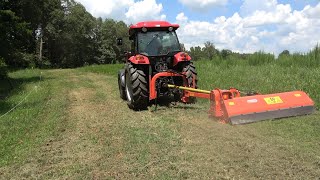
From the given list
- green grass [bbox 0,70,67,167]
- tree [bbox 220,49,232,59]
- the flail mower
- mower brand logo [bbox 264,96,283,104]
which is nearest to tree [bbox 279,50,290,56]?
tree [bbox 220,49,232,59]

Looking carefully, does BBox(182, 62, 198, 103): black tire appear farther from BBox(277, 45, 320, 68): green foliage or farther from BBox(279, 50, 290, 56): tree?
BBox(279, 50, 290, 56): tree

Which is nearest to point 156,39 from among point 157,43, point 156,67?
point 157,43

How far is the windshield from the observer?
9.38m

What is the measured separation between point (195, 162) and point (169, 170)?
1.38 ft

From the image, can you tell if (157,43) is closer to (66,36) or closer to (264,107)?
(264,107)

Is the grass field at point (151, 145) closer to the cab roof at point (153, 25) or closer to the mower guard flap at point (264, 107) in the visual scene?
the mower guard flap at point (264, 107)

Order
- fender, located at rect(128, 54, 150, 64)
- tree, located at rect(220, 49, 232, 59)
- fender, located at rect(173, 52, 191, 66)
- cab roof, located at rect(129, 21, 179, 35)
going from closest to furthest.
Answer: fender, located at rect(128, 54, 150, 64) < fender, located at rect(173, 52, 191, 66) < cab roof, located at rect(129, 21, 179, 35) < tree, located at rect(220, 49, 232, 59)

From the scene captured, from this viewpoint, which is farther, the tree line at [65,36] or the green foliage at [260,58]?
the tree line at [65,36]

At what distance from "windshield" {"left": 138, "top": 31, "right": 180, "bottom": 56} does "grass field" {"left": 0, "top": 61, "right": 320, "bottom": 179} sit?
1547mm

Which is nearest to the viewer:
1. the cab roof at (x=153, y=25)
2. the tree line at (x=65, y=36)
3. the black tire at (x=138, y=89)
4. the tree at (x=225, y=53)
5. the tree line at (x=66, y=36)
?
the black tire at (x=138, y=89)

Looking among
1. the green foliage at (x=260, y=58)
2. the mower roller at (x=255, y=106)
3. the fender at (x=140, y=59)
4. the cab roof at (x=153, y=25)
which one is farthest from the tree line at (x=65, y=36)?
the mower roller at (x=255, y=106)

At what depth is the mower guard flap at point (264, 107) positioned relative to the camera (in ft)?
21.9

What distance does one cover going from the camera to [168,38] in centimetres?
958

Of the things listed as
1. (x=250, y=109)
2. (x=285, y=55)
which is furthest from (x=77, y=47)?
(x=250, y=109)
